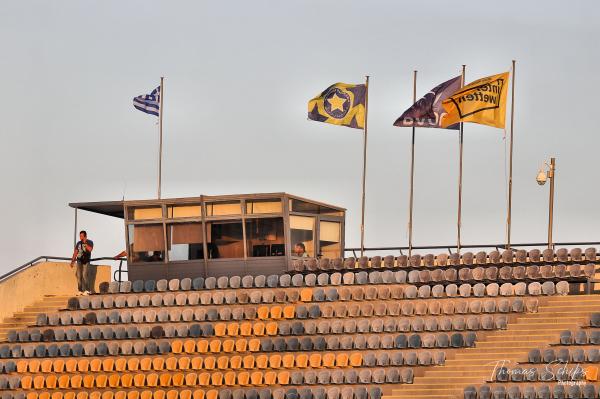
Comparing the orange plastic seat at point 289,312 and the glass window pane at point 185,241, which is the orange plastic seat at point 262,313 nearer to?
the orange plastic seat at point 289,312

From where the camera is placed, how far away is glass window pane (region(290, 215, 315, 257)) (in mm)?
52391

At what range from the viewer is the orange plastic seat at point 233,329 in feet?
160

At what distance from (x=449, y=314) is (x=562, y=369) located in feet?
17.2

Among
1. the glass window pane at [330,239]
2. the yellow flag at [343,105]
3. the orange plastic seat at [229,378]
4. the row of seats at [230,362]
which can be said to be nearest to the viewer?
the row of seats at [230,362]

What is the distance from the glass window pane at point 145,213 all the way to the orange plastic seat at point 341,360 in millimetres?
9792

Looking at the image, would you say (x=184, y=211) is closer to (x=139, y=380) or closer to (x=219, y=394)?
(x=139, y=380)

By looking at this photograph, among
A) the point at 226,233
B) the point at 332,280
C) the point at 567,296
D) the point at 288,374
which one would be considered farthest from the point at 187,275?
the point at 567,296

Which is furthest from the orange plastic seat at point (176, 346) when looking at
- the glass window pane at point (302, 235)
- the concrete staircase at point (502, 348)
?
the concrete staircase at point (502, 348)

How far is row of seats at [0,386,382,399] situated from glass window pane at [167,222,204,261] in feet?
23.3

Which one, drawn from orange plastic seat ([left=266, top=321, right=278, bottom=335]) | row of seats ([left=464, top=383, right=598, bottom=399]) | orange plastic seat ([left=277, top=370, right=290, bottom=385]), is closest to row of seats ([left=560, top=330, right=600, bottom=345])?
row of seats ([left=464, top=383, right=598, bottom=399])

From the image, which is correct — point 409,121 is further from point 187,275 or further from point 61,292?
point 61,292

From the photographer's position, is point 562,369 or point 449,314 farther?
point 449,314

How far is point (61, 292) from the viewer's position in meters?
54.3

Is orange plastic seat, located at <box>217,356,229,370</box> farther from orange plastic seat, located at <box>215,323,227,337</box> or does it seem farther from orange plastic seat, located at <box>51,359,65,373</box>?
orange plastic seat, located at <box>51,359,65,373</box>
